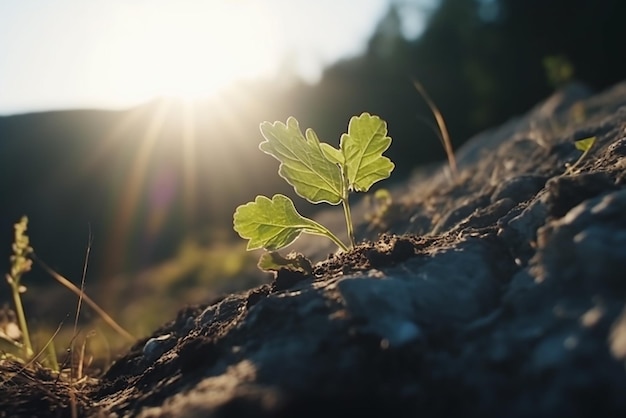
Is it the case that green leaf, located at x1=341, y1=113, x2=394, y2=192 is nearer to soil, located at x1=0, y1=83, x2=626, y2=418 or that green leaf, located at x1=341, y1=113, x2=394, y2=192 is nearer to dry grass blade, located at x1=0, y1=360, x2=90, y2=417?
soil, located at x1=0, y1=83, x2=626, y2=418

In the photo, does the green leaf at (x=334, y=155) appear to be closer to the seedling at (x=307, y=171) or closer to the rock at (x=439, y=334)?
the seedling at (x=307, y=171)

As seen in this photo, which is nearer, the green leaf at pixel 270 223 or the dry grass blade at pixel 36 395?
the dry grass blade at pixel 36 395

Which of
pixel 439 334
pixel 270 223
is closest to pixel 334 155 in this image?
pixel 270 223

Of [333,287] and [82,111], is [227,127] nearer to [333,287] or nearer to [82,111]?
[82,111]

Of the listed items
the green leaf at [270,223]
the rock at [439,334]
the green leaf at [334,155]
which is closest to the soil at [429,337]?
the rock at [439,334]

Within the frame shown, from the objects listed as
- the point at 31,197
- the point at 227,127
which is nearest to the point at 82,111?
the point at 31,197
